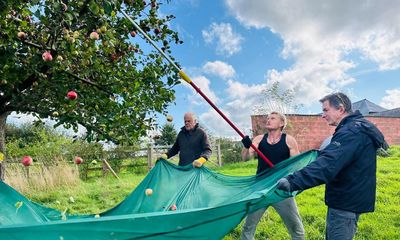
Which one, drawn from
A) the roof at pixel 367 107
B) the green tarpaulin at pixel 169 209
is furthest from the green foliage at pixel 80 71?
the roof at pixel 367 107

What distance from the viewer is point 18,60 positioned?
4035 millimetres

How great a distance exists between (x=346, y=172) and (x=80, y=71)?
3273 millimetres

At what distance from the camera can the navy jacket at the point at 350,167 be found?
6.94 ft

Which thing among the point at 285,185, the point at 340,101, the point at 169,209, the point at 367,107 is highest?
the point at 367,107

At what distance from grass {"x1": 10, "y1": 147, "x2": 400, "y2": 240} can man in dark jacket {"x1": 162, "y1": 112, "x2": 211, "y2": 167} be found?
108 cm

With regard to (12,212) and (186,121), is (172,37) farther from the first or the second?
(12,212)

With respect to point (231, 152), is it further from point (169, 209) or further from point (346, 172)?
point (346, 172)

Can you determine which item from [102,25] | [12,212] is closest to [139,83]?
[102,25]

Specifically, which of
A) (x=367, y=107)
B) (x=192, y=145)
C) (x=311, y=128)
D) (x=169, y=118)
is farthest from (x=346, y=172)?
(x=367, y=107)

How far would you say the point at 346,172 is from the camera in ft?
7.39

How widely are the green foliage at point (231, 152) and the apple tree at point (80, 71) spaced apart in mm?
10732

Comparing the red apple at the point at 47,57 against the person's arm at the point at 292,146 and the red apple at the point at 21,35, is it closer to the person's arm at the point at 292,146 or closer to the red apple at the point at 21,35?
the red apple at the point at 21,35

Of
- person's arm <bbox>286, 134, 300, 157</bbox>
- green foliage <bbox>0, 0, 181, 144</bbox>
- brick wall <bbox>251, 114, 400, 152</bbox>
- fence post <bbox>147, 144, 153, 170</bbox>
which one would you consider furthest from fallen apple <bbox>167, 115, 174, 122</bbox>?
brick wall <bbox>251, 114, 400, 152</bbox>

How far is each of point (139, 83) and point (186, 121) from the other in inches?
29.5
